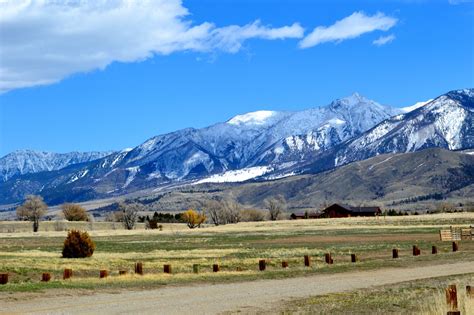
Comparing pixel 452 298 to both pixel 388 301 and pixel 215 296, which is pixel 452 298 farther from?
pixel 215 296

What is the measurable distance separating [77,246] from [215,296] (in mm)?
32755

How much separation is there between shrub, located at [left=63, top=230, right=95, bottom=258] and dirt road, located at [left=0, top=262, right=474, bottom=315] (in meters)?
27.1

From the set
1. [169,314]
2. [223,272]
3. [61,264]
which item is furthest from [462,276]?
[61,264]

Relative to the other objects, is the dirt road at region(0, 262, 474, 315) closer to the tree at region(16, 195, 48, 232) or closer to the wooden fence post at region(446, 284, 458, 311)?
the wooden fence post at region(446, 284, 458, 311)

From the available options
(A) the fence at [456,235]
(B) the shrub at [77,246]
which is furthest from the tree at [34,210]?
(A) the fence at [456,235]

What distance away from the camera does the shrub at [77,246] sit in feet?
204

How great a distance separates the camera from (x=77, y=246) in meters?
62.2

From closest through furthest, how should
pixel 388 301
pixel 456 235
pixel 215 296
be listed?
pixel 388 301
pixel 215 296
pixel 456 235

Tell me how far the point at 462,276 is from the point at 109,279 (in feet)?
57.7

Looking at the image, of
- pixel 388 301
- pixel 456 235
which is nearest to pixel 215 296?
pixel 388 301

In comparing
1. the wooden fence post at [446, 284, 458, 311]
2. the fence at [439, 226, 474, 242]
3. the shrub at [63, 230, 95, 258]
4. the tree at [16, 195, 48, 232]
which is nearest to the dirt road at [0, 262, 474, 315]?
the wooden fence post at [446, 284, 458, 311]

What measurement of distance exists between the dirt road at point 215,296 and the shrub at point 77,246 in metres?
27.1

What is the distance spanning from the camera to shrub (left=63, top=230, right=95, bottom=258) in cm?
6209

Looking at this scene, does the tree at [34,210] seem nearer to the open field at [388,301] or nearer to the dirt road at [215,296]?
the dirt road at [215,296]
